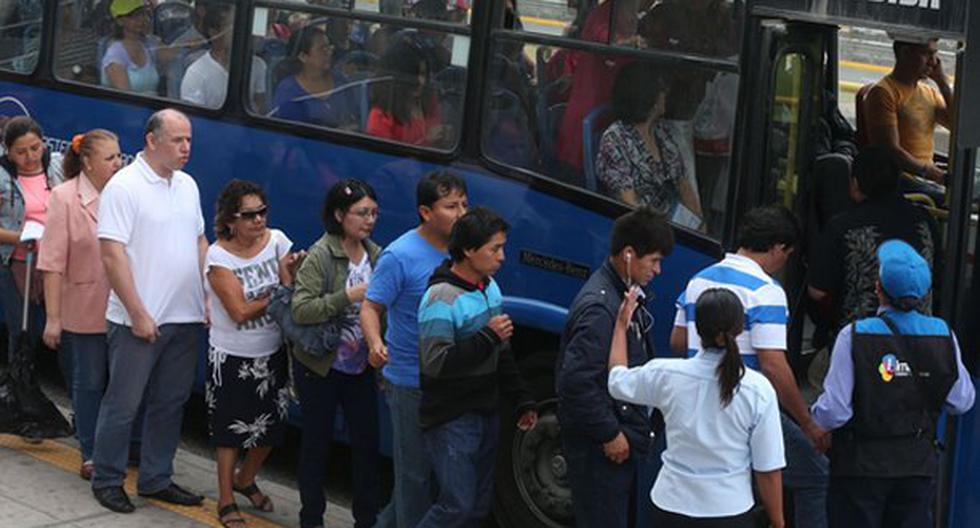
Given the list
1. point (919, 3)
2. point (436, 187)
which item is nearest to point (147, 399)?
point (436, 187)

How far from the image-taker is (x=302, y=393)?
8.02 metres

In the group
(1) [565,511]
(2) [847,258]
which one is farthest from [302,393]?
(2) [847,258]

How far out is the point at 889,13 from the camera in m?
7.07

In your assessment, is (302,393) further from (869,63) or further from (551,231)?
(869,63)

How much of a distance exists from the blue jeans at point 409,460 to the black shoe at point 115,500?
147 centimetres

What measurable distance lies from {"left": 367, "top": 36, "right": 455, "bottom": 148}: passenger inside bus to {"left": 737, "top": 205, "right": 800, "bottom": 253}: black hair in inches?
78.8

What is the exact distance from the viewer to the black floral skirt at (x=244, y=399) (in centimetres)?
810

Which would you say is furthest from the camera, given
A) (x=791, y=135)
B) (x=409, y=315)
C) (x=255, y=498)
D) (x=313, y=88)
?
(x=313, y=88)

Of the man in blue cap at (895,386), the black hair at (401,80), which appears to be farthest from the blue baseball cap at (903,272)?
the black hair at (401,80)

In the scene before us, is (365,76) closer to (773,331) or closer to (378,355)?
(378,355)

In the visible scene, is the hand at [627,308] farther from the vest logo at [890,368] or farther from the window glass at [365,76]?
the window glass at [365,76]

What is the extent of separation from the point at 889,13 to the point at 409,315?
87.2 inches

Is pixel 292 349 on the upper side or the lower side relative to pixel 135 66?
lower

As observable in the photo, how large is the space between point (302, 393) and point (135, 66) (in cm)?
277
